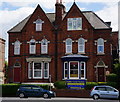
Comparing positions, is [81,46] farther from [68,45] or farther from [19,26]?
[19,26]

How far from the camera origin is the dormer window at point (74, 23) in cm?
4062

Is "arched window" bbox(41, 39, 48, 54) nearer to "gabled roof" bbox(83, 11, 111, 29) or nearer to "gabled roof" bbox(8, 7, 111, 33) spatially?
"gabled roof" bbox(8, 7, 111, 33)

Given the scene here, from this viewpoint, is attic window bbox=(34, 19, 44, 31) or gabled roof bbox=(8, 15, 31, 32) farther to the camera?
gabled roof bbox=(8, 15, 31, 32)

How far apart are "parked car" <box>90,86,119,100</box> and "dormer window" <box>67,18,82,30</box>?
470 inches

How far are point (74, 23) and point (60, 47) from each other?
3982 mm

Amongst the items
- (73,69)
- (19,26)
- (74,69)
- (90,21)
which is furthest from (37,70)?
(90,21)

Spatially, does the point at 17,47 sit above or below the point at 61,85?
above

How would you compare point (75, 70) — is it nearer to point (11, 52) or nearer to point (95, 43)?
point (95, 43)

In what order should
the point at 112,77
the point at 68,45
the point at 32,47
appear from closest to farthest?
the point at 112,77, the point at 68,45, the point at 32,47

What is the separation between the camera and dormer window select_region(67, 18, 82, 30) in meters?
40.6

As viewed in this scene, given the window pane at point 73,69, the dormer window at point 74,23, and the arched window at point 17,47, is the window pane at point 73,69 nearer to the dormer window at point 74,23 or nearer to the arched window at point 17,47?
the dormer window at point 74,23

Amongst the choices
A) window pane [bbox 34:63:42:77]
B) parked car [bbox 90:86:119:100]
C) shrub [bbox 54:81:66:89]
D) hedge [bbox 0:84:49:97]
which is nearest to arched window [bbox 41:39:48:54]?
window pane [bbox 34:63:42:77]

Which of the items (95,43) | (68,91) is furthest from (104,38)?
(68,91)

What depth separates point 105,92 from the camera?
102 ft
